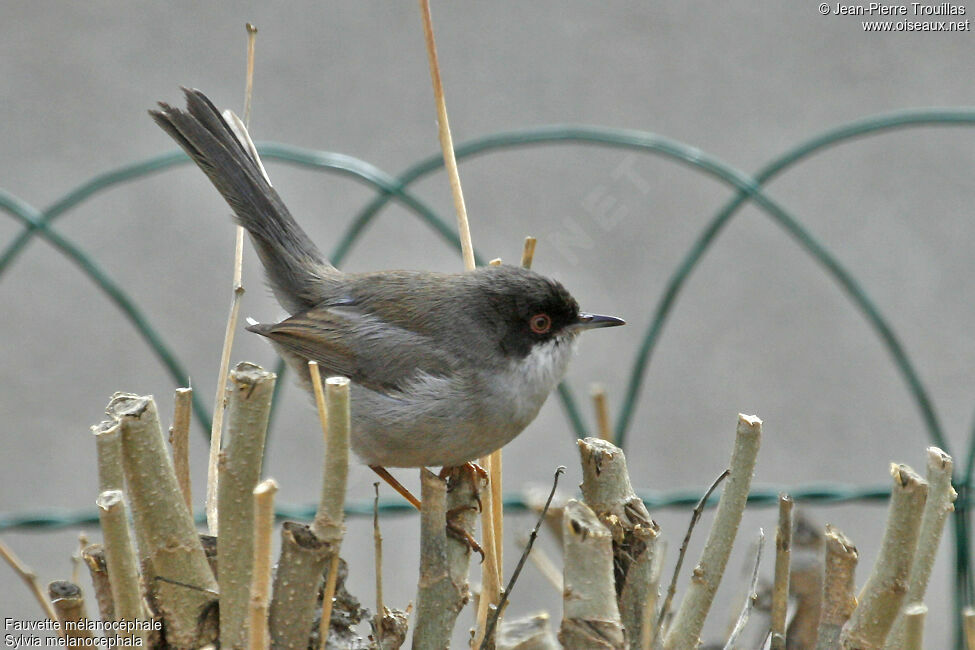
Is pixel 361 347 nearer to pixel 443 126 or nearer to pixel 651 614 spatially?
pixel 443 126

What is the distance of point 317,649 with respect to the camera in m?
1.47

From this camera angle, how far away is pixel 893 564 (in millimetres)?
1412

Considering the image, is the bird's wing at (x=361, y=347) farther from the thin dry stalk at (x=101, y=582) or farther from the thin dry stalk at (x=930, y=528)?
the thin dry stalk at (x=930, y=528)

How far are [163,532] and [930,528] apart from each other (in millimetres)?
1097

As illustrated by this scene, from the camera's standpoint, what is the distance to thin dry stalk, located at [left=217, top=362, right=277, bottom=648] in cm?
139

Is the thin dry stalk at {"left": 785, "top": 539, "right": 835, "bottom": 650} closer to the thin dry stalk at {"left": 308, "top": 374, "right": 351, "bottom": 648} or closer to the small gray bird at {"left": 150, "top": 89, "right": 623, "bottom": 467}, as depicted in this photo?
the small gray bird at {"left": 150, "top": 89, "right": 623, "bottom": 467}

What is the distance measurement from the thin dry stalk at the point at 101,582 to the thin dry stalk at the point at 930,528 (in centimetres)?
112

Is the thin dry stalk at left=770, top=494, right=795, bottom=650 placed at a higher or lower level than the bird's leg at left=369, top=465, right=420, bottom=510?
lower

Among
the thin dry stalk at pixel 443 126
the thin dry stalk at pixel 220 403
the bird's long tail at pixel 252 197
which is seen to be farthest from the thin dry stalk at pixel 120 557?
the bird's long tail at pixel 252 197

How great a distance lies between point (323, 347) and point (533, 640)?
1.47 meters

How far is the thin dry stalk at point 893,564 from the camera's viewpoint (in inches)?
54.9

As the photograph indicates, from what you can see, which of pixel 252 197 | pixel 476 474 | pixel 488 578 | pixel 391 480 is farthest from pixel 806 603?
pixel 252 197

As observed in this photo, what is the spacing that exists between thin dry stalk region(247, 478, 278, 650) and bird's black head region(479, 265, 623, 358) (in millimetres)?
1721

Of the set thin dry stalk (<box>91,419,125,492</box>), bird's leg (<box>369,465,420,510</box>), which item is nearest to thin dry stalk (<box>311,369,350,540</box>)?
thin dry stalk (<box>91,419,125,492</box>)
